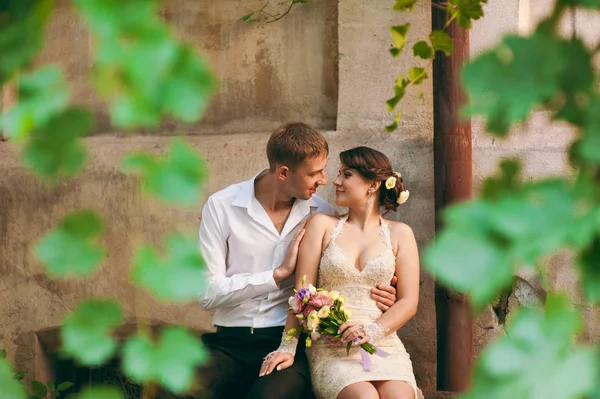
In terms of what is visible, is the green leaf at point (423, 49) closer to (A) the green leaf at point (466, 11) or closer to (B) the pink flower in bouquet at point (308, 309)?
(A) the green leaf at point (466, 11)

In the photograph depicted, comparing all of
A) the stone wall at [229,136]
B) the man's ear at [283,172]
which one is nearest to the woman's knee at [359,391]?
the stone wall at [229,136]

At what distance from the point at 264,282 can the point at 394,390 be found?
76cm

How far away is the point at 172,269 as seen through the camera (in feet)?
3.13

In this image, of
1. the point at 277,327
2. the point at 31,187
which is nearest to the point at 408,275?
the point at 277,327

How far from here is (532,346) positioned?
896 mm

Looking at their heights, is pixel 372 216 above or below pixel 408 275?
above

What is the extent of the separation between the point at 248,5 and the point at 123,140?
1.04 metres

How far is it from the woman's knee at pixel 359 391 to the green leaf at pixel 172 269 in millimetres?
2499

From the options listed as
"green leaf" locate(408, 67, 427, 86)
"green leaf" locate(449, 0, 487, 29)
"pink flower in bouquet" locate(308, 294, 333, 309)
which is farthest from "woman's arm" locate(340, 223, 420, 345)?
"green leaf" locate(449, 0, 487, 29)

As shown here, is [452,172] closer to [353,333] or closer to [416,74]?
[353,333]

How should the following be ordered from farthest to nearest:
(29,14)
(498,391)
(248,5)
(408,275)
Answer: (248,5), (408,275), (29,14), (498,391)

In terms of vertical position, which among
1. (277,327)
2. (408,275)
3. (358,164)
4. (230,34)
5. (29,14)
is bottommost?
(277,327)

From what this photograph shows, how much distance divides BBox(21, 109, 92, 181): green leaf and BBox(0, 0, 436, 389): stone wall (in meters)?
3.33

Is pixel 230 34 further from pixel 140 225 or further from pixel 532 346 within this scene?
pixel 532 346
